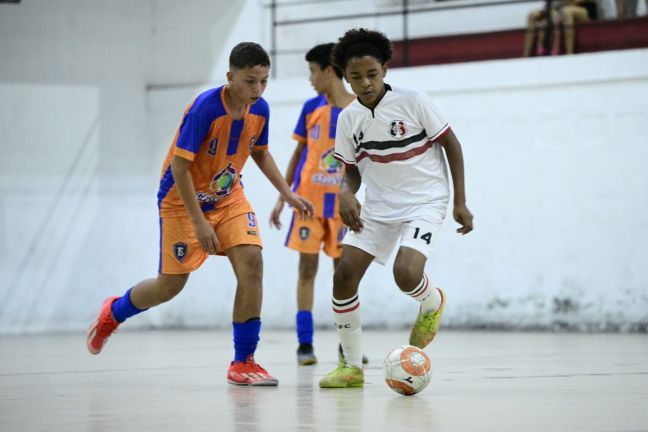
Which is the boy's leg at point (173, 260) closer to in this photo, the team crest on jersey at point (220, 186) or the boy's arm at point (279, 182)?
the team crest on jersey at point (220, 186)

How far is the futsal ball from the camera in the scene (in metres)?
5.12

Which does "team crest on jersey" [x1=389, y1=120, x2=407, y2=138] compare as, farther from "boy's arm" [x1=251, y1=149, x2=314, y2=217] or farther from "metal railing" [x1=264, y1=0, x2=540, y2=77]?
"metal railing" [x1=264, y1=0, x2=540, y2=77]

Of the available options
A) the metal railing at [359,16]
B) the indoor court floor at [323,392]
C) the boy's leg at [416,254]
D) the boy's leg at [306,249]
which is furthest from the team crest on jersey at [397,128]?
the metal railing at [359,16]

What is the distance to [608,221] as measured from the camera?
1093 centimetres

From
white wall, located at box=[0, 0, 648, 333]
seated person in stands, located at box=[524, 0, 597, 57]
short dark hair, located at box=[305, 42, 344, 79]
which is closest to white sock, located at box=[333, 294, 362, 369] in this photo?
short dark hair, located at box=[305, 42, 344, 79]

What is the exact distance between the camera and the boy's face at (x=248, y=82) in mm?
5750

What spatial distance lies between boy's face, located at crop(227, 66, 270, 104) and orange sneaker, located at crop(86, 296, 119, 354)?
5.66ft

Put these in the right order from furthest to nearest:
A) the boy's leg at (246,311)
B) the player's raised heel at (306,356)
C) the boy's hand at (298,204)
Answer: the player's raised heel at (306,356)
the boy's hand at (298,204)
the boy's leg at (246,311)

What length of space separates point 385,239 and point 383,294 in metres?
6.22

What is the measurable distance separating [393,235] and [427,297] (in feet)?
1.33

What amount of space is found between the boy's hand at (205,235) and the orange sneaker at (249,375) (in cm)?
68

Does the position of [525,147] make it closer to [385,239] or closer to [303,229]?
[303,229]

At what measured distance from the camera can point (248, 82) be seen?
5.77 metres

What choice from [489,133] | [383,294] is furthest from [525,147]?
[383,294]
